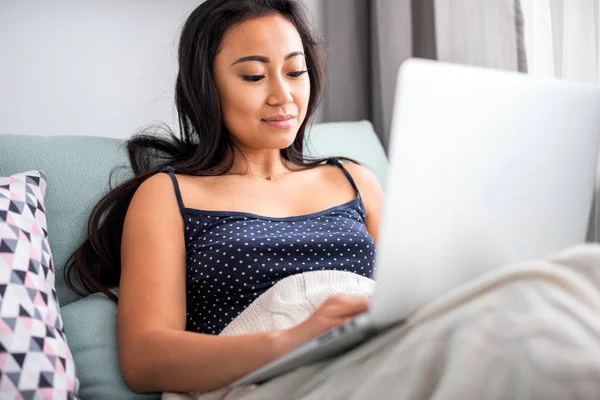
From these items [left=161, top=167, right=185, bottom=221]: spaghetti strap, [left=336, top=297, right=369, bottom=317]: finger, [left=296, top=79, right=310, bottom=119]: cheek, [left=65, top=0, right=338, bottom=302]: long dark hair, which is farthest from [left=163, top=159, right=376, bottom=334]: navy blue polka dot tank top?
[left=336, top=297, right=369, bottom=317]: finger

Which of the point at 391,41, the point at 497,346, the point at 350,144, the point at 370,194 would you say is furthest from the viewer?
the point at 391,41

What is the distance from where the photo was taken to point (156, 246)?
4.01 feet

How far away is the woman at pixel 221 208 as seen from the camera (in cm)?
116

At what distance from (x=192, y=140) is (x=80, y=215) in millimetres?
319

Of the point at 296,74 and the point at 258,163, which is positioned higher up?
the point at 296,74

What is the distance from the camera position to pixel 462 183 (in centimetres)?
79

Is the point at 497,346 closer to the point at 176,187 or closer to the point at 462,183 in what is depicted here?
the point at 462,183

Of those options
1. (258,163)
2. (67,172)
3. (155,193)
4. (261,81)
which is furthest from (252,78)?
(67,172)

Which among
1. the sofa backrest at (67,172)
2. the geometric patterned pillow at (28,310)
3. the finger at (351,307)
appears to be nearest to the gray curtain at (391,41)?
the sofa backrest at (67,172)

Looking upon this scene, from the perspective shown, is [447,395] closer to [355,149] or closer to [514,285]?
[514,285]

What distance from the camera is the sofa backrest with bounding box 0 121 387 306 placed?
1361 millimetres

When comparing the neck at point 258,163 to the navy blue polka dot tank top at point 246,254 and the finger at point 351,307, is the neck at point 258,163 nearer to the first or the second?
the navy blue polka dot tank top at point 246,254

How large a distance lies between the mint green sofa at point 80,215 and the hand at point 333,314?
0.38 m

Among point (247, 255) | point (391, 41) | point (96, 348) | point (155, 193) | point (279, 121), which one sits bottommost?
point (96, 348)
